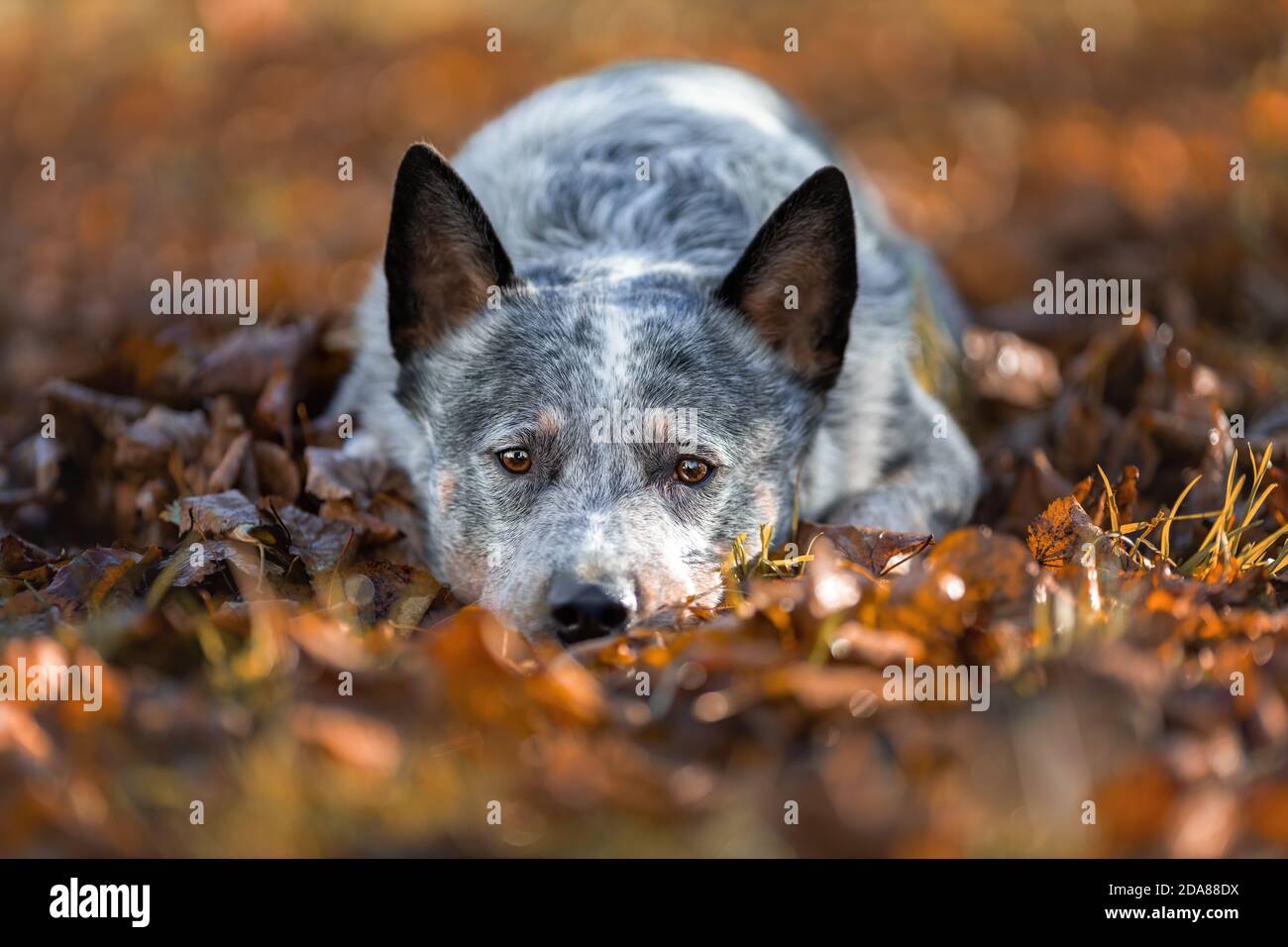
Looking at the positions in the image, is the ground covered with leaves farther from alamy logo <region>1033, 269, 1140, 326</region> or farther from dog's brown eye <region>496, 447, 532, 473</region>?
dog's brown eye <region>496, 447, 532, 473</region>

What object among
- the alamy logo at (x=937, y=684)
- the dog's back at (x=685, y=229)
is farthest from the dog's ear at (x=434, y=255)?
the alamy logo at (x=937, y=684)

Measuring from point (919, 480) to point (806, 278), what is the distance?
84cm

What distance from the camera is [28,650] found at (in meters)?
2.81

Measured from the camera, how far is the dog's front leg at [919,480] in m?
4.27

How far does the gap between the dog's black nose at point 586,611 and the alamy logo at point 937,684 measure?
0.73 metres

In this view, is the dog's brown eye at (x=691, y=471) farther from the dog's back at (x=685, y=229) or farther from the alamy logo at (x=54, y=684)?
the alamy logo at (x=54, y=684)

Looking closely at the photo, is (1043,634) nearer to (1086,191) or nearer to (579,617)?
(579,617)

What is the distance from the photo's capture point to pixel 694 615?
332cm

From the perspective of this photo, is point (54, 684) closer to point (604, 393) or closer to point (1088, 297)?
point (604, 393)

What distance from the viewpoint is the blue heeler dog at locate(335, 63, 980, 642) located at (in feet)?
11.8

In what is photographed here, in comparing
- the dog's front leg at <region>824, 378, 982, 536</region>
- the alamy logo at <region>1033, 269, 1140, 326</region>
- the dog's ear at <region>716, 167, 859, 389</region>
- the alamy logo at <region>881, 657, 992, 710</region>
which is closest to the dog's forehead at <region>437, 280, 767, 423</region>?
the dog's ear at <region>716, 167, 859, 389</region>

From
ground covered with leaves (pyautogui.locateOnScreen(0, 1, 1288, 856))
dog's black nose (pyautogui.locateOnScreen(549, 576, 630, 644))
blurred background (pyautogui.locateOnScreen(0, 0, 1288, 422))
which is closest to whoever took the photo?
ground covered with leaves (pyautogui.locateOnScreen(0, 1, 1288, 856))
